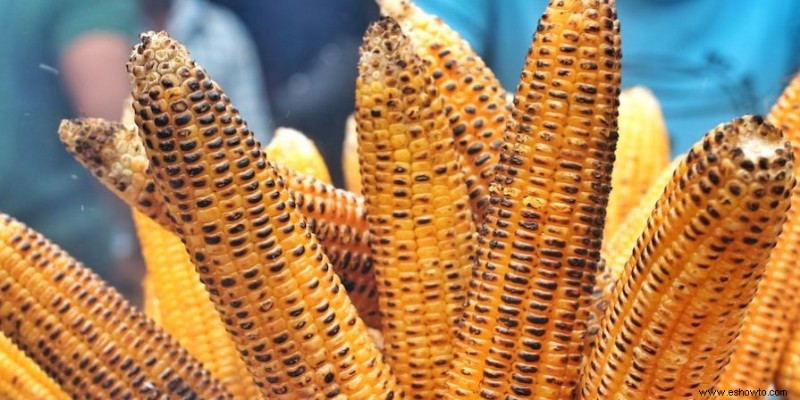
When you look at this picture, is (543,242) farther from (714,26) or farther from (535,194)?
(714,26)

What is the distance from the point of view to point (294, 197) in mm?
588

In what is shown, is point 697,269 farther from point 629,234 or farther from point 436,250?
point 629,234

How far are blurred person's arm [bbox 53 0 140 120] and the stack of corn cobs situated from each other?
0.21 meters

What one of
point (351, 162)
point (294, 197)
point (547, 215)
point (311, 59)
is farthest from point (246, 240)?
point (311, 59)

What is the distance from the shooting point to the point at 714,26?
177 centimetres

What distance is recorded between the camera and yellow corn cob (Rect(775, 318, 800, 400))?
0.74 m

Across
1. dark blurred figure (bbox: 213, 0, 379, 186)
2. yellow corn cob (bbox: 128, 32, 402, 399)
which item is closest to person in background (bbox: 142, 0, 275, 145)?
dark blurred figure (bbox: 213, 0, 379, 186)

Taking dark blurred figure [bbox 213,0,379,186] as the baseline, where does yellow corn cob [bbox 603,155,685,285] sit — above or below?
below

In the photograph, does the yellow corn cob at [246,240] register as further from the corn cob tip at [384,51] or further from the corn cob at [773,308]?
the corn cob at [773,308]

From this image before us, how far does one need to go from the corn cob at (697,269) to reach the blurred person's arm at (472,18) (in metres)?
1.04

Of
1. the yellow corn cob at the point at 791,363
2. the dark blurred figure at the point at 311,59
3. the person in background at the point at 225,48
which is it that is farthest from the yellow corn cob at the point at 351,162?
the yellow corn cob at the point at 791,363

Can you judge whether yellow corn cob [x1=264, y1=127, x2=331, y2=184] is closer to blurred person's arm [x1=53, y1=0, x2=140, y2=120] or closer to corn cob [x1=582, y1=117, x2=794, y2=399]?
blurred person's arm [x1=53, y1=0, x2=140, y2=120]

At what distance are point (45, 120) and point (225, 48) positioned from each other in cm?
46

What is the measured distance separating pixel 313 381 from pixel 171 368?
5.9 inches
